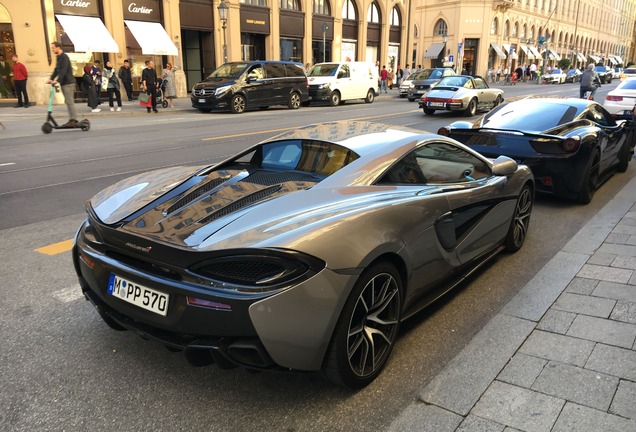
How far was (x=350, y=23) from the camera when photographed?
3906 centimetres

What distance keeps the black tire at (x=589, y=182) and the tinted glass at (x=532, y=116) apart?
704mm

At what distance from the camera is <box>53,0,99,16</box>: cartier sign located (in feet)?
73.9

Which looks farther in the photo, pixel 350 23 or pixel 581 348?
pixel 350 23

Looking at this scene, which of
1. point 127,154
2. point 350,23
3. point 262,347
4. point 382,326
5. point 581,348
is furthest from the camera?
point 350,23

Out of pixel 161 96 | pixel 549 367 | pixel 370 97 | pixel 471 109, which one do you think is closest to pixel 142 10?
pixel 161 96

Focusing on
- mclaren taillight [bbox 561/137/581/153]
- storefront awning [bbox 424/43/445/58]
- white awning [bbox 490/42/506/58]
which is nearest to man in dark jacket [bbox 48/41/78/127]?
mclaren taillight [bbox 561/137/581/153]

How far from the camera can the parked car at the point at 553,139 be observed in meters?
6.51

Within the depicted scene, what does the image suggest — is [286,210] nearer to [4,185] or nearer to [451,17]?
[4,185]

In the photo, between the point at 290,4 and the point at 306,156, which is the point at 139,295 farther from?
the point at 290,4

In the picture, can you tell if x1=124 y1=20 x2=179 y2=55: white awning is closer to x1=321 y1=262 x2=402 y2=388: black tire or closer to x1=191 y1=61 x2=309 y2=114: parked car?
x1=191 y1=61 x2=309 y2=114: parked car

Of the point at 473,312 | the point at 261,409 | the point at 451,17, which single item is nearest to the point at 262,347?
the point at 261,409

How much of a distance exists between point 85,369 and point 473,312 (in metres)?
2.67

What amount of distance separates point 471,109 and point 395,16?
2817 centimetres

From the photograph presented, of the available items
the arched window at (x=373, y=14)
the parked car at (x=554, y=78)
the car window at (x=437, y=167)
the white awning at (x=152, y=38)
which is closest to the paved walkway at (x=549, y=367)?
the car window at (x=437, y=167)
